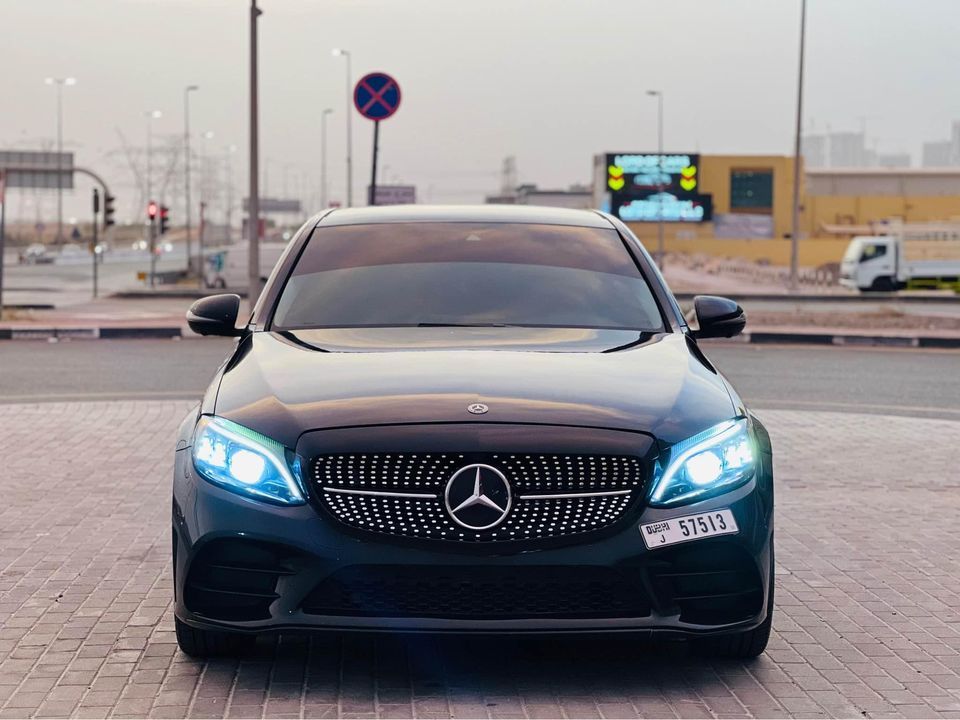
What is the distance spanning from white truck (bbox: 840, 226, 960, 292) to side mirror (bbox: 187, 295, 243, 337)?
45.8 m

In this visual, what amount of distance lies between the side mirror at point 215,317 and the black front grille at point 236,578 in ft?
4.82

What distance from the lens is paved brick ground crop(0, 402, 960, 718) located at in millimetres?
4273

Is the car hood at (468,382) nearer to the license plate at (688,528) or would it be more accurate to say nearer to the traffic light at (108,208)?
the license plate at (688,528)

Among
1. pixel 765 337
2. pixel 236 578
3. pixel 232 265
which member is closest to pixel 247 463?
pixel 236 578

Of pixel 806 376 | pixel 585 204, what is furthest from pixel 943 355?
pixel 585 204

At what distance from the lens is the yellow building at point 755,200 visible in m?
75.0

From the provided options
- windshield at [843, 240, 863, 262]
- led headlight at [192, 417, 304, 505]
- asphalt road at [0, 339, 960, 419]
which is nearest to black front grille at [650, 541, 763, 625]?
led headlight at [192, 417, 304, 505]

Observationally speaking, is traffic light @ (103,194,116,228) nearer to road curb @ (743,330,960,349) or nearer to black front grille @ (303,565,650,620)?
road curb @ (743,330,960,349)

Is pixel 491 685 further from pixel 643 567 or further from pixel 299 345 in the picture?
pixel 299 345

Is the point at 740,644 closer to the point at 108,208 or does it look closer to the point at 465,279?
the point at 465,279

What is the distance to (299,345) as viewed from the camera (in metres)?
5.11

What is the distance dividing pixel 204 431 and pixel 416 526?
78 cm

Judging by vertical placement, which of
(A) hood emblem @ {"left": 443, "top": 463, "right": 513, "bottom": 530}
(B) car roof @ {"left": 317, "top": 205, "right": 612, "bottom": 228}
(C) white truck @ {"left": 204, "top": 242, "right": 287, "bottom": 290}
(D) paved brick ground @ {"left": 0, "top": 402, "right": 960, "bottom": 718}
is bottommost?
(C) white truck @ {"left": 204, "top": 242, "right": 287, "bottom": 290}

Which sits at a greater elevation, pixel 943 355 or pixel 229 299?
pixel 229 299
